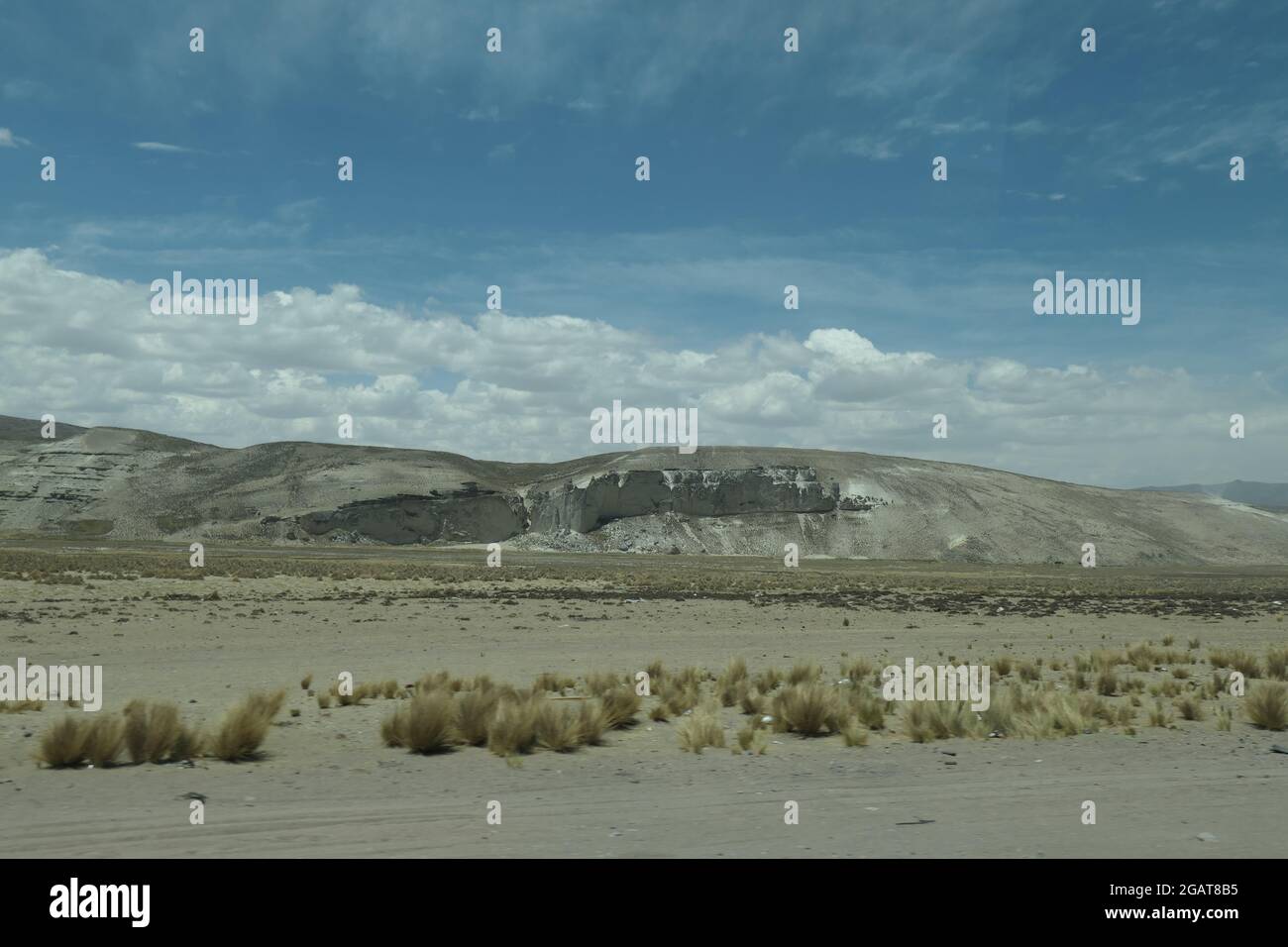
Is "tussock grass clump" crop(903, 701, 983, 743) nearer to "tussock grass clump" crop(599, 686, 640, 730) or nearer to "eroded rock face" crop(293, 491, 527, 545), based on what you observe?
"tussock grass clump" crop(599, 686, 640, 730)

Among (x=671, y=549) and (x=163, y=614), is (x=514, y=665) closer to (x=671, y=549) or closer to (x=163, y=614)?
(x=163, y=614)

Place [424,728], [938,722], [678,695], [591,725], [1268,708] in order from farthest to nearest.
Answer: [678,695] < [1268,708] < [938,722] < [591,725] < [424,728]

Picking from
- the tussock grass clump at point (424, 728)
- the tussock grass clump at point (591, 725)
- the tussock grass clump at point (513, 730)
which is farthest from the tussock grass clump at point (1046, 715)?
the tussock grass clump at point (424, 728)

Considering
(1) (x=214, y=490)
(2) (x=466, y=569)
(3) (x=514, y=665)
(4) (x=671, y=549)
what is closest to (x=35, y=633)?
(3) (x=514, y=665)

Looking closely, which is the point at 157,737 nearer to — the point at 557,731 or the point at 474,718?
the point at 474,718

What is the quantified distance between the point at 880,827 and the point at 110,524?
12362cm

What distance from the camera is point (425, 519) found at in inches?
4705

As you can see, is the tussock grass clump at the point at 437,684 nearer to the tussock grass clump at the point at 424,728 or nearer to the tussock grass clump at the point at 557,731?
the tussock grass clump at the point at 424,728

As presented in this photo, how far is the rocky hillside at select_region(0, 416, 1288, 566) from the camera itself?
4451 inches

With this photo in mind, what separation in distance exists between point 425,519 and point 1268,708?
371 ft

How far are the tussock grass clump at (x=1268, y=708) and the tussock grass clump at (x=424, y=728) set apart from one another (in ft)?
33.6

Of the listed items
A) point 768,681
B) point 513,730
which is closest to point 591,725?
point 513,730

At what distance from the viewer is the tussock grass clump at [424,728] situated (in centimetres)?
1014
